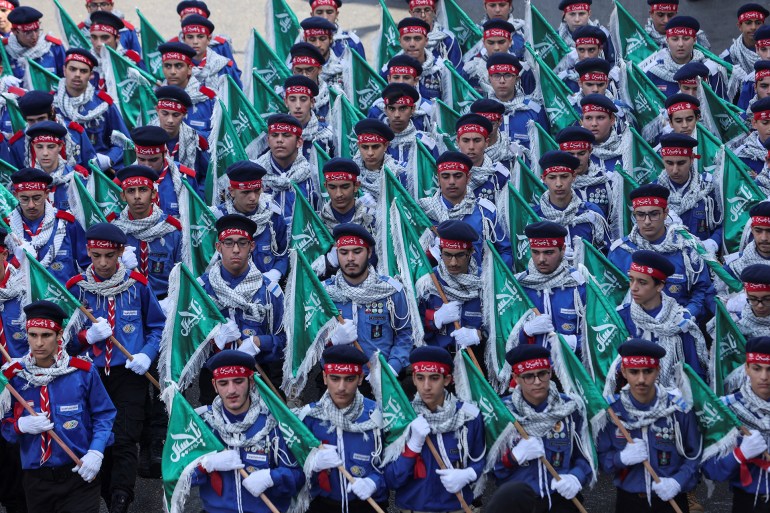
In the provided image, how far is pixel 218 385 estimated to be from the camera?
10836 millimetres

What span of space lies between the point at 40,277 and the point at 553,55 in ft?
26.6

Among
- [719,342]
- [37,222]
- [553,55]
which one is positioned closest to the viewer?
[719,342]

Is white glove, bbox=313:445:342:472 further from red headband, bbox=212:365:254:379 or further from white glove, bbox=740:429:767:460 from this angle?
white glove, bbox=740:429:767:460

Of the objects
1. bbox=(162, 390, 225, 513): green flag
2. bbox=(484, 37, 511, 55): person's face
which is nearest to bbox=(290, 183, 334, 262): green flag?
bbox=(162, 390, 225, 513): green flag

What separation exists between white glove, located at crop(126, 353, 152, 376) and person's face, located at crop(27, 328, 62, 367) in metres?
0.97

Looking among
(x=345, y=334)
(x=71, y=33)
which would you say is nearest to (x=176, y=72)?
(x=71, y=33)

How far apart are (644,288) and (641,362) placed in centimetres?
137

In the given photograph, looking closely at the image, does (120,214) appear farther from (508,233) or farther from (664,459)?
(664,459)

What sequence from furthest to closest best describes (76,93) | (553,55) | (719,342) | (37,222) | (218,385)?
1. (553,55)
2. (76,93)
3. (37,222)
4. (719,342)
5. (218,385)

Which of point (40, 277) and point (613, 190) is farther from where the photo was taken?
point (613, 190)

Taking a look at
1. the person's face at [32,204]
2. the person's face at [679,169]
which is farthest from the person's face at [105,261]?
the person's face at [679,169]

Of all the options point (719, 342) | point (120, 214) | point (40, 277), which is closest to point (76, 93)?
point (120, 214)

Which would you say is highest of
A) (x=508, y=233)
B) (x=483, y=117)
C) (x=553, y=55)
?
(x=553, y=55)

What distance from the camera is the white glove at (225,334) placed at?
12320mm
